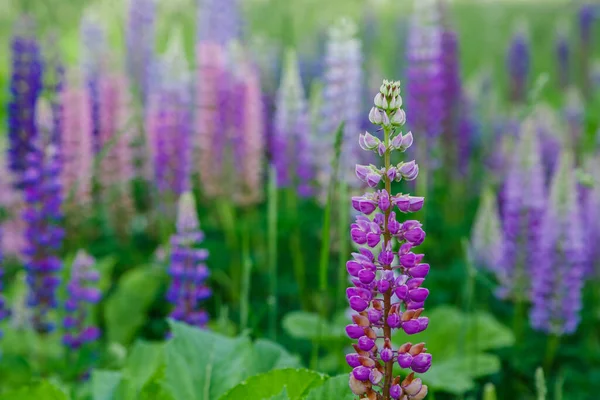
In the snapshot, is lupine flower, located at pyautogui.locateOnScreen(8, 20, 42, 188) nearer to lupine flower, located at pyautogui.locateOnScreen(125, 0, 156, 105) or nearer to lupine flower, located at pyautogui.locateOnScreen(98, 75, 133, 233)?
lupine flower, located at pyautogui.locateOnScreen(98, 75, 133, 233)

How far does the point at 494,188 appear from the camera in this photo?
16.2 ft

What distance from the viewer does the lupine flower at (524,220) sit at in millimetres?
3254

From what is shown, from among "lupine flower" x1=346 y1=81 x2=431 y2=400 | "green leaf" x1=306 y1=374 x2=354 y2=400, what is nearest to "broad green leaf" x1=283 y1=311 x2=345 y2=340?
"green leaf" x1=306 y1=374 x2=354 y2=400

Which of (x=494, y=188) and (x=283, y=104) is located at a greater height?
(x=283, y=104)

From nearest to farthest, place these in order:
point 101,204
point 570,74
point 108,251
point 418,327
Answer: point 418,327 < point 108,251 < point 101,204 < point 570,74

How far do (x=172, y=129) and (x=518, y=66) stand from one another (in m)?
3.80

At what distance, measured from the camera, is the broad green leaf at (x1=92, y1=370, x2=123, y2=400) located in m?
2.19

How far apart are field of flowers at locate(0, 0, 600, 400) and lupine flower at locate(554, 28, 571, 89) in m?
2.53

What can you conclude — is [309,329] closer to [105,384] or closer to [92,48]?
[105,384]

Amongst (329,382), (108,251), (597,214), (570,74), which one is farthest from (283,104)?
(570,74)

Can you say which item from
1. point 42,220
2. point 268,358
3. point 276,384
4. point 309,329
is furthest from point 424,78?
point 276,384

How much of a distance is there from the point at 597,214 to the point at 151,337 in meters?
2.12

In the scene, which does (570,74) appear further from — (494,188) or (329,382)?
(329,382)

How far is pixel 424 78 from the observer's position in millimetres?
4109
